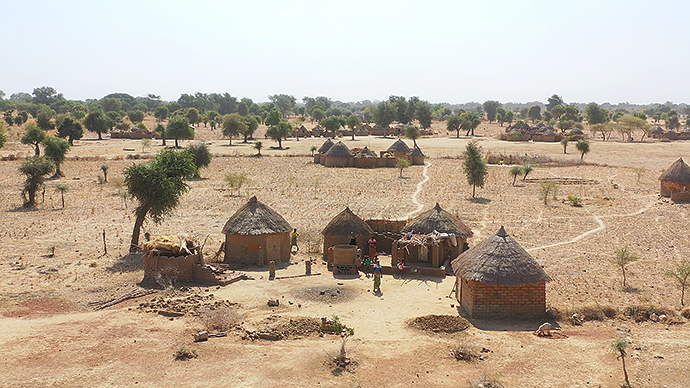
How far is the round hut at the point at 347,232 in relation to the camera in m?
21.3

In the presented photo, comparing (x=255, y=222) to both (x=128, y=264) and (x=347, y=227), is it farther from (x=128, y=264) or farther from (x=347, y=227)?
(x=128, y=264)

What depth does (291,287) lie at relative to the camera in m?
18.1

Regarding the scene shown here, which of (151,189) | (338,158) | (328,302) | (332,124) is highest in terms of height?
(332,124)

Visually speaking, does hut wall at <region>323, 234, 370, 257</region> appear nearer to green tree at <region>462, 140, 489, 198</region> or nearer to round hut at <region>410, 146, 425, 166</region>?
green tree at <region>462, 140, 489, 198</region>

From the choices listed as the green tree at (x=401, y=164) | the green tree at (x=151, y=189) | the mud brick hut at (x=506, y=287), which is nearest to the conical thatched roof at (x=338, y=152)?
the green tree at (x=401, y=164)

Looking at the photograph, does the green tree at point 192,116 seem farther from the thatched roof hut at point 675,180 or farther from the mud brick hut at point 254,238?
the mud brick hut at point 254,238

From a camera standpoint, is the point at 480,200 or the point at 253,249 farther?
the point at 480,200

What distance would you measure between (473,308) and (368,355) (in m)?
4.00

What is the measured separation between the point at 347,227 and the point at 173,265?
6422mm

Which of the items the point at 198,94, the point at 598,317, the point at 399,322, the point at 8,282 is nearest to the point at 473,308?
the point at 399,322

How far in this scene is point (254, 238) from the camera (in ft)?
67.9

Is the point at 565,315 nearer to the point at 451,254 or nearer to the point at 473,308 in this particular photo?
the point at 473,308

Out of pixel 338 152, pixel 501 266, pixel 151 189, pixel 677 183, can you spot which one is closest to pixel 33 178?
pixel 151 189

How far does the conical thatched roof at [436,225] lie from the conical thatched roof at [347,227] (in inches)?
60.9
